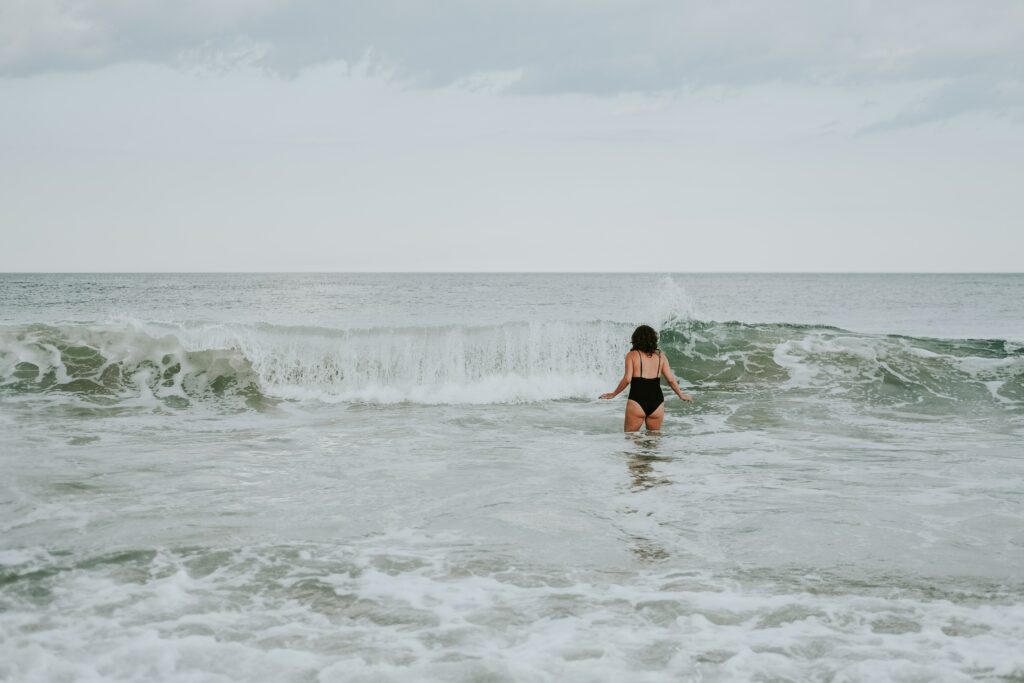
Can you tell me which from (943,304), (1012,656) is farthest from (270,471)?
(943,304)

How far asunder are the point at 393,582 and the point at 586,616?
1369 mm

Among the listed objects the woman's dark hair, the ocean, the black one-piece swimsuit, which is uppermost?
the woman's dark hair

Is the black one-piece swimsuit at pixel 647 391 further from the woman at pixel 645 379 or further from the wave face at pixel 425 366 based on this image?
the wave face at pixel 425 366

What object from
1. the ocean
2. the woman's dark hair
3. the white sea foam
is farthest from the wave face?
the white sea foam

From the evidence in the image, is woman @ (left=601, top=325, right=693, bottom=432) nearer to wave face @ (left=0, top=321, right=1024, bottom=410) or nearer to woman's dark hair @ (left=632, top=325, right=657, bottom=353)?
woman's dark hair @ (left=632, top=325, right=657, bottom=353)

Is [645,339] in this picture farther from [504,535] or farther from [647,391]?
[504,535]

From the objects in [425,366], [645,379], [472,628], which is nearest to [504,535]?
[472,628]

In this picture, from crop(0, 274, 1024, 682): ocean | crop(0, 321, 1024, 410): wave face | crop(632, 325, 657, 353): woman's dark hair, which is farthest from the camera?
crop(0, 321, 1024, 410): wave face

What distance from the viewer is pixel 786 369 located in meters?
17.7

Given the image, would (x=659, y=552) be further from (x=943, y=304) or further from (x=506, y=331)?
(x=943, y=304)

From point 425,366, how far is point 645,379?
289 inches

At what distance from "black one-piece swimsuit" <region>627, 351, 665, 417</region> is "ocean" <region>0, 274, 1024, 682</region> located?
1.49 ft

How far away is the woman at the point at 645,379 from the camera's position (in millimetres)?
10422

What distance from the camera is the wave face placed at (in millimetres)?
15273
